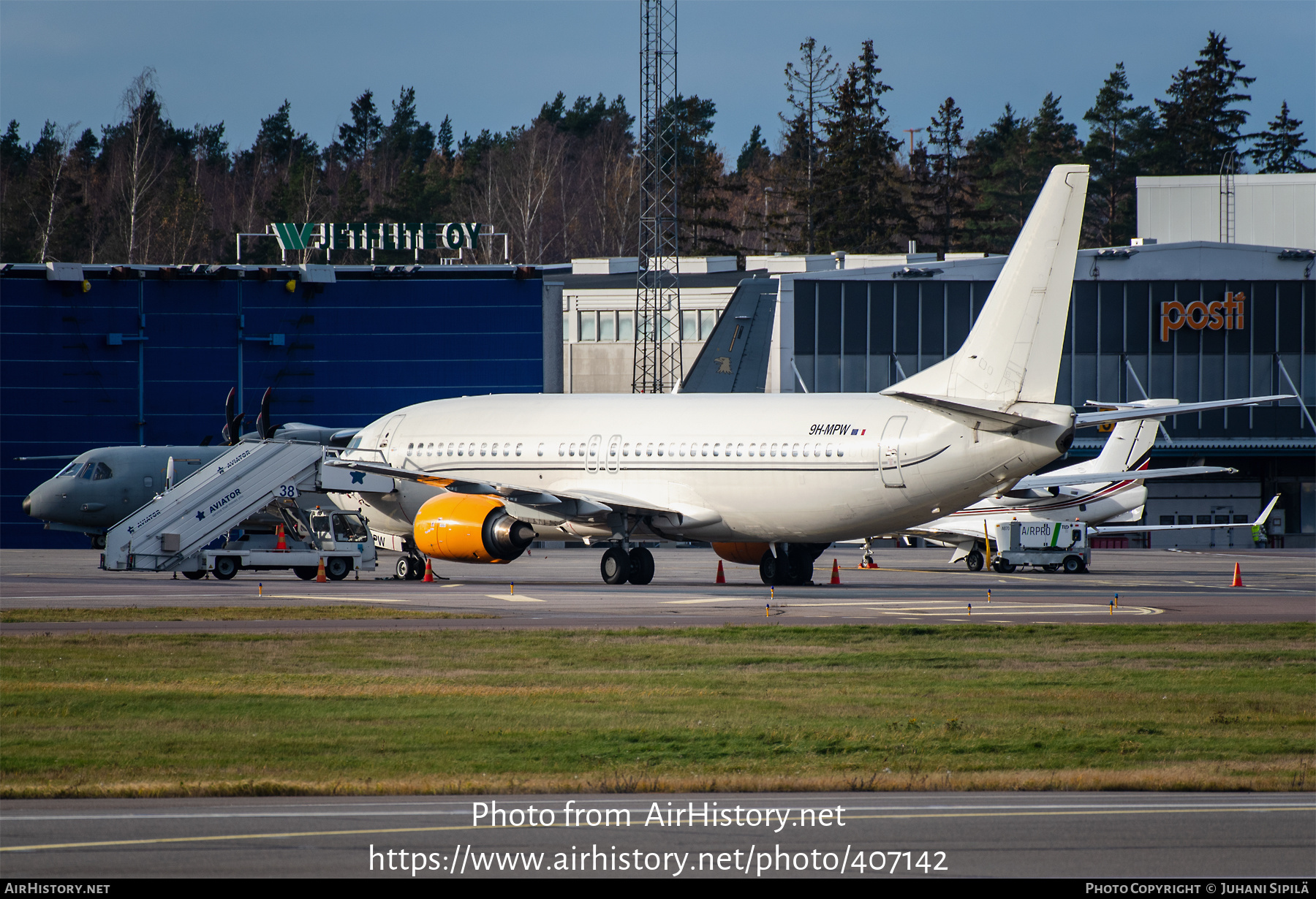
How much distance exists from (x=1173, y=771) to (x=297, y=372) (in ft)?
191

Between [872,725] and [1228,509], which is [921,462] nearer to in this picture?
[872,725]

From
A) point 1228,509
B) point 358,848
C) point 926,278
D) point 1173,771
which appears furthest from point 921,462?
point 1228,509

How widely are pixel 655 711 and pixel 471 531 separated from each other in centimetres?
1698

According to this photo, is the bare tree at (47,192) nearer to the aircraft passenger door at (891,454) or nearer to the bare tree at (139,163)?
the bare tree at (139,163)

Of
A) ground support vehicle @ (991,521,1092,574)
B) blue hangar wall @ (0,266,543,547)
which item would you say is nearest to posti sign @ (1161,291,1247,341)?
ground support vehicle @ (991,521,1092,574)

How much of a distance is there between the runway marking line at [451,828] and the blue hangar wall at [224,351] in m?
57.0

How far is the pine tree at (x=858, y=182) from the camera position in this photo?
105375 mm

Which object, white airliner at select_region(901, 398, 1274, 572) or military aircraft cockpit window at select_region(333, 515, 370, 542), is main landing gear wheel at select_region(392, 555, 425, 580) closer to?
military aircraft cockpit window at select_region(333, 515, 370, 542)

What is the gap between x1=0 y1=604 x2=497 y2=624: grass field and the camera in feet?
80.0

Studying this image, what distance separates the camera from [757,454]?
31.4 m

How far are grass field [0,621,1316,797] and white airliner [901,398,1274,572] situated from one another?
21342mm

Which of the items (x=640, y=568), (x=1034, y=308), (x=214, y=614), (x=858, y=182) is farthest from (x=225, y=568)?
(x=858, y=182)

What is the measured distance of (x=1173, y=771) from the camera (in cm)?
1215

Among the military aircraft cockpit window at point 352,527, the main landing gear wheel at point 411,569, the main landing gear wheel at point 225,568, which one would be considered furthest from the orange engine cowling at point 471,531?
the main landing gear wheel at point 225,568
